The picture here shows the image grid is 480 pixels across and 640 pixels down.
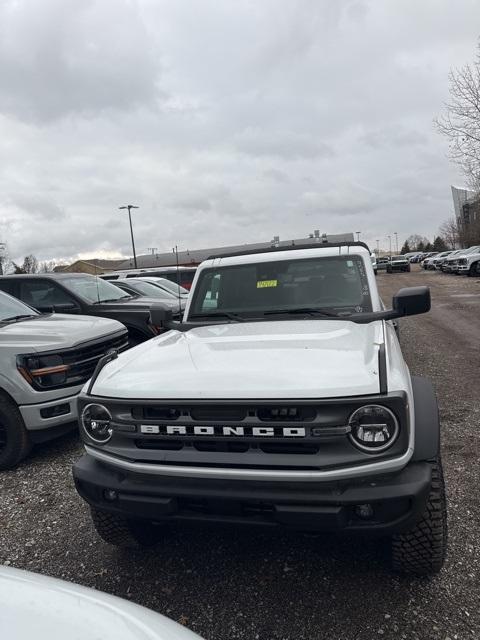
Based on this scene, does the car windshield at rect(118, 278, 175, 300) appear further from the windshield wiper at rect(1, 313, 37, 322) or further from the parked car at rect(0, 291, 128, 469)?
the parked car at rect(0, 291, 128, 469)

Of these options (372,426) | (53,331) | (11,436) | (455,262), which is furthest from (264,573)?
(455,262)

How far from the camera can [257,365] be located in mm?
2453

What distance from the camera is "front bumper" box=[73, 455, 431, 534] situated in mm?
2064

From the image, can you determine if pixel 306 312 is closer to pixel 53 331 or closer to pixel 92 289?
pixel 53 331

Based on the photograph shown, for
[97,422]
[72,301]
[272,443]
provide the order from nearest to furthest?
1. [272,443]
2. [97,422]
3. [72,301]

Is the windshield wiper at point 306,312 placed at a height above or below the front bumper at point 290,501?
above

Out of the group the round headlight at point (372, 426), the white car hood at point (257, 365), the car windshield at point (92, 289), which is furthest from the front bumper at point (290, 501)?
the car windshield at point (92, 289)

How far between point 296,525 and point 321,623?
60 cm

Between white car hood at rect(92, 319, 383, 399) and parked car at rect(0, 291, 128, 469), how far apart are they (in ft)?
5.12

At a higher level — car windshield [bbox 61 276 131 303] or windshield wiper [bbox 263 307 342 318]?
car windshield [bbox 61 276 131 303]

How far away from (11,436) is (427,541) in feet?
11.4

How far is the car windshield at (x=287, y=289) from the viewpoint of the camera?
12.2ft

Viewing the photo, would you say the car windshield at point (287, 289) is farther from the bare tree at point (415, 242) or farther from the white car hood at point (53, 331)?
the bare tree at point (415, 242)

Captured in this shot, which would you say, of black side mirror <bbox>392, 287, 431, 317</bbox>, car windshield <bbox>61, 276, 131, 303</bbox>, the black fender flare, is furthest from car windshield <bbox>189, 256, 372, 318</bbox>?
car windshield <bbox>61, 276, 131, 303</bbox>
